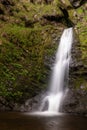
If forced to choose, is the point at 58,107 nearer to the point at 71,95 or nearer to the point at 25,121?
the point at 71,95

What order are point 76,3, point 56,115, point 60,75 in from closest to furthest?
point 56,115
point 60,75
point 76,3

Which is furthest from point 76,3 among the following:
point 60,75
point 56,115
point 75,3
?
point 56,115

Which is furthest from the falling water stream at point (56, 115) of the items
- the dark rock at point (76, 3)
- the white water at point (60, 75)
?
the dark rock at point (76, 3)

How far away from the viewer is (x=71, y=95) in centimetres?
1691

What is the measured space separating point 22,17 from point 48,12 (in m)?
2.56

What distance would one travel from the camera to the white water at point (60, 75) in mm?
17016

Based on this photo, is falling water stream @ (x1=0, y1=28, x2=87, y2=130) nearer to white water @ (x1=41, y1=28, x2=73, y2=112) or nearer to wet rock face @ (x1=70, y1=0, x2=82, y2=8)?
white water @ (x1=41, y1=28, x2=73, y2=112)

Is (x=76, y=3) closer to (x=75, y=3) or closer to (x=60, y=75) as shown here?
(x=75, y=3)

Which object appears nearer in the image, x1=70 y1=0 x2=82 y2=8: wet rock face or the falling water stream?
the falling water stream

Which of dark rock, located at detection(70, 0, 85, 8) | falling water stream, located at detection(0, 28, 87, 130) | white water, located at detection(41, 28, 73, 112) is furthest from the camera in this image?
dark rock, located at detection(70, 0, 85, 8)

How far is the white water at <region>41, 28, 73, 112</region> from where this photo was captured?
1702cm

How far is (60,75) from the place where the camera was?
61.0ft

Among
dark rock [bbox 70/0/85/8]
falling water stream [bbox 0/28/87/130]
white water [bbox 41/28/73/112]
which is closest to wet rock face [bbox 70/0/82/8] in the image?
dark rock [bbox 70/0/85/8]

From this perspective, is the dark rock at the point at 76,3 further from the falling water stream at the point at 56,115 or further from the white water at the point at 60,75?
the white water at the point at 60,75
